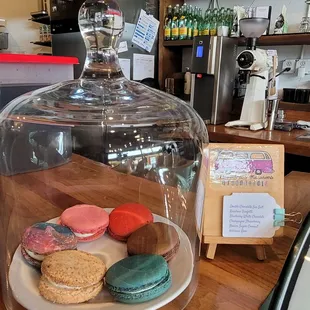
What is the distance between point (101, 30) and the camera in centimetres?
50

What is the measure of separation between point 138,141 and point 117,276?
0.34m

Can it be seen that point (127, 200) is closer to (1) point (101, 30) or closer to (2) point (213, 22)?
(1) point (101, 30)

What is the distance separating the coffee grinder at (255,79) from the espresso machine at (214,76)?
14 cm

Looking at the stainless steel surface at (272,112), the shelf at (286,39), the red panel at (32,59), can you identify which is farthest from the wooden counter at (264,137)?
the red panel at (32,59)

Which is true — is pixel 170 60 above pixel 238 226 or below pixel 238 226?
above

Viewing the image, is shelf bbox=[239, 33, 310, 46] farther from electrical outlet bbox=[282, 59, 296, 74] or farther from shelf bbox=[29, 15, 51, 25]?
shelf bbox=[29, 15, 51, 25]

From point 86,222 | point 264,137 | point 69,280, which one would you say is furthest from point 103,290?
point 264,137

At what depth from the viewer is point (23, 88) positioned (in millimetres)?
947

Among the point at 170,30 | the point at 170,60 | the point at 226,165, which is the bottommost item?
the point at 226,165

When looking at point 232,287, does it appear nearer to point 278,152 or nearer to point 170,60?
point 278,152

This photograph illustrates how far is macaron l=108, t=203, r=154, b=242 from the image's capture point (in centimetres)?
54

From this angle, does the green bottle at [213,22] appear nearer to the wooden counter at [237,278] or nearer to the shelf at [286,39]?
the shelf at [286,39]

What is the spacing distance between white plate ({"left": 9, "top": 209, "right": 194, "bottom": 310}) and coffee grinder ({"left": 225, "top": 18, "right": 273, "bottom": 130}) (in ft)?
4.59

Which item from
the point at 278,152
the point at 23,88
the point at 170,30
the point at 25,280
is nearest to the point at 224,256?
the point at 278,152
